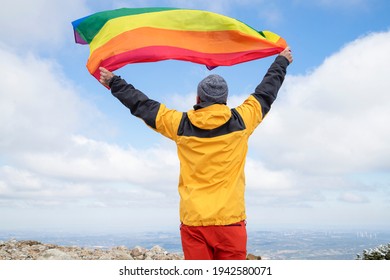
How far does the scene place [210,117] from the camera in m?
5.06

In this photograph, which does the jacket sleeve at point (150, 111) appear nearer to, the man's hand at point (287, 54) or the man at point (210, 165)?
the man at point (210, 165)

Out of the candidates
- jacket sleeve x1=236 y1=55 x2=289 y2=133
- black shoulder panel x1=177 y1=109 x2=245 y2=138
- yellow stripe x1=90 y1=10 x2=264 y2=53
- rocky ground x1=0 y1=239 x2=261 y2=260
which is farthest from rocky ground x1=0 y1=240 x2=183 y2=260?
jacket sleeve x1=236 y1=55 x2=289 y2=133

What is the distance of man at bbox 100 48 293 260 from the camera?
16.3ft

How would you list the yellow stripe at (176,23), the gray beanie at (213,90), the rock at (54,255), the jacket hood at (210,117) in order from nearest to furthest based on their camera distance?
the jacket hood at (210,117) → the gray beanie at (213,90) → the yellow stripe at (176,23) → the rock at (54,255)

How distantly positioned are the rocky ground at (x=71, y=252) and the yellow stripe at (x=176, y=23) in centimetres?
539

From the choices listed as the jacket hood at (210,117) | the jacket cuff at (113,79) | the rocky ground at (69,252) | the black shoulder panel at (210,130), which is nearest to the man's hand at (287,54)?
the black shoulder panel at (210,130)

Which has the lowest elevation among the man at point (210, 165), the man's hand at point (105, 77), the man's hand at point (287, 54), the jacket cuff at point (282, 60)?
the man at point (210, 165)

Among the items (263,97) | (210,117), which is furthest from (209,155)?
(263,97)

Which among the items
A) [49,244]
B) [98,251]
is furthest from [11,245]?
[98,251]

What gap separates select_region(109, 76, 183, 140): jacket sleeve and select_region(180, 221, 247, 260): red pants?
1151mm

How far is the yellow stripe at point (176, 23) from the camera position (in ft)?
24.4

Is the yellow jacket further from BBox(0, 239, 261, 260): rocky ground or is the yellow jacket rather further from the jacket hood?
BBox(0, 239, 261, 260): rocky ground

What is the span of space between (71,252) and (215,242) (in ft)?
23.1

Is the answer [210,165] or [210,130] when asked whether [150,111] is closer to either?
[210,130]
